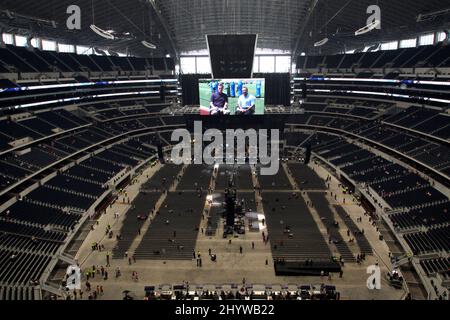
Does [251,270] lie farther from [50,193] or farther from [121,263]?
[50,193]

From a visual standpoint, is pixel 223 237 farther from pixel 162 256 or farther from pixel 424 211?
pixel 424 211

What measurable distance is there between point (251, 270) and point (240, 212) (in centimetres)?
1345

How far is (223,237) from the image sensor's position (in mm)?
39250

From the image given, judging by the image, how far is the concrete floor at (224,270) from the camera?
29781 millimetres

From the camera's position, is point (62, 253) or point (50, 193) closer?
point (62, 253)

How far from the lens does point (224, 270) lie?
32688 millimetres

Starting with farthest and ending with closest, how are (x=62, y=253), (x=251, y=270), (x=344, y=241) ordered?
(x=344, y=241) < (x=62, y=253) < (x=251, y=270)

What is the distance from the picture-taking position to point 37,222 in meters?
38.2

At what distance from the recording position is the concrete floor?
29781 mm

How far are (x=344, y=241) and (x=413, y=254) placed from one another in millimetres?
6591

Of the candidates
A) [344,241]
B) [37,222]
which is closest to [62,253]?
[37,222]
